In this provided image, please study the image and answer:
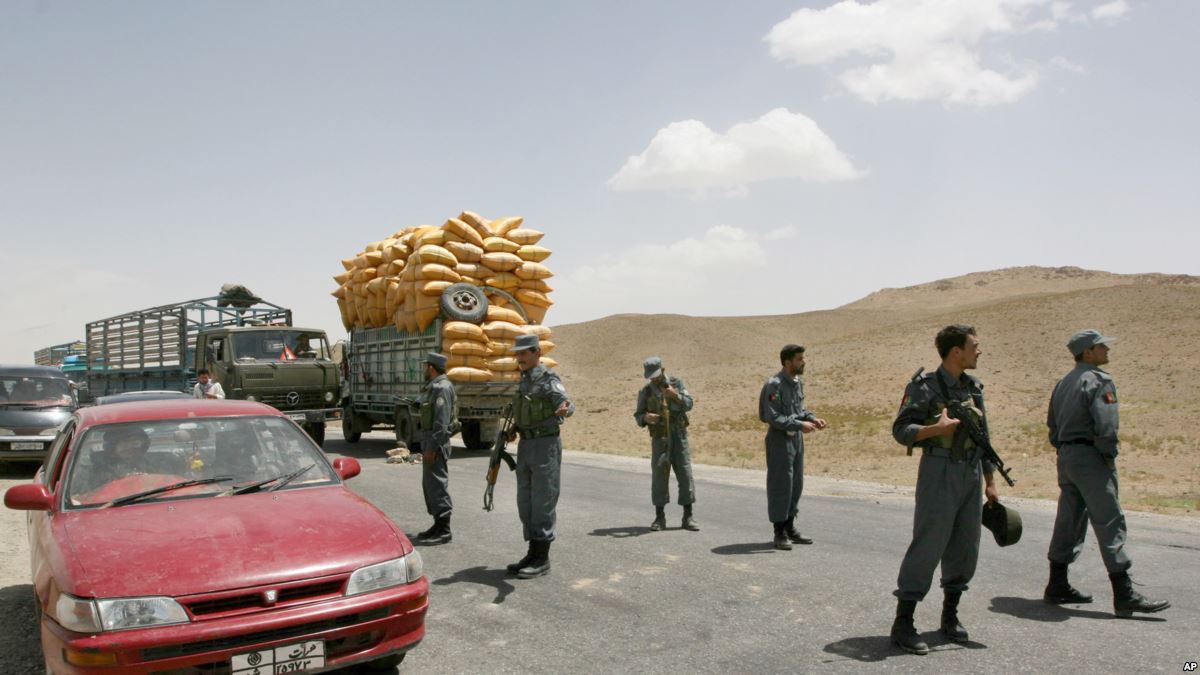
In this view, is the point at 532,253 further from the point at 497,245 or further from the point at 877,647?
the point at 877,647

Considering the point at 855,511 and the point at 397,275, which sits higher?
the point at 397,275

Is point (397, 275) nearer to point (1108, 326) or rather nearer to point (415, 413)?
point (415, 413)

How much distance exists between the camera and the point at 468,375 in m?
15.2

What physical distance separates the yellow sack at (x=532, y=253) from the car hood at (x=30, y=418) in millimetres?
7941

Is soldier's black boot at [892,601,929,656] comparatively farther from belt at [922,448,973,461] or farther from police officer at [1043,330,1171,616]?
police officer at [1043,330,1171,616]

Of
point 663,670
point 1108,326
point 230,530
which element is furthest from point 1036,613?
point 1108,326

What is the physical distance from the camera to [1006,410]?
30.4 m

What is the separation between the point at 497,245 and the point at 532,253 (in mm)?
737

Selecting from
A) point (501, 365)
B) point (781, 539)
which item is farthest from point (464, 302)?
point (781, 539)

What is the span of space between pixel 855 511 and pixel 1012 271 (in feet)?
473

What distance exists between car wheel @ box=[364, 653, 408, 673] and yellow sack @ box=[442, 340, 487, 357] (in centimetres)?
1106

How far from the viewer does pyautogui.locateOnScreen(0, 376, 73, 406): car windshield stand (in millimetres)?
13436

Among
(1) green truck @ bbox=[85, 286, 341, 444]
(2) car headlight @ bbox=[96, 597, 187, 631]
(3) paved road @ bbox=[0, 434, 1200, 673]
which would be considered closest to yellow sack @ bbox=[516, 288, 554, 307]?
(1) green truck @ bbox=[85, 286, 341, 444]

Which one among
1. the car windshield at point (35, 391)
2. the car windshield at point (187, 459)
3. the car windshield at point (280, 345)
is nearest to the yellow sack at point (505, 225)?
the car windshield at point (280, 345)
